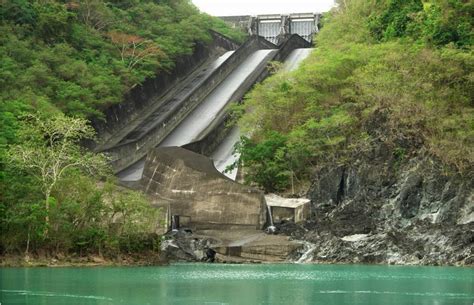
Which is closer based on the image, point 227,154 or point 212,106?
point 227,154

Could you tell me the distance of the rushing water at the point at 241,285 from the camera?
76.4ft

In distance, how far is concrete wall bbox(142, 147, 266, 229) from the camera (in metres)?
41.9

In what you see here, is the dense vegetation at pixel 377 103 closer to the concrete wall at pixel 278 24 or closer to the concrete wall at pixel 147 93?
the concrete wall at pixel 147 93

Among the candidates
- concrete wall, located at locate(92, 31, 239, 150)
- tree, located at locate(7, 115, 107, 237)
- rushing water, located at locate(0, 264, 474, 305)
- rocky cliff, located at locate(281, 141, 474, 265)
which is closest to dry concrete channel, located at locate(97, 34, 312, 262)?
concrete wall, located at locate(92, 31, 239, 150)

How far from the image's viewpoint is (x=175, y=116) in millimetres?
54375

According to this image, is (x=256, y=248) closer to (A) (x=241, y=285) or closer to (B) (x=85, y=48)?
(A) (x=241, y=285)

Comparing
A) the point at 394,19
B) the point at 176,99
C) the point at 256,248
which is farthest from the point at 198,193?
the point at 176,99

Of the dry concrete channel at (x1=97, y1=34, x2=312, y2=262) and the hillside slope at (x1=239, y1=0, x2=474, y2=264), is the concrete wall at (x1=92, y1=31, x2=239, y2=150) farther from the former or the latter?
the hillside slope at (x1=239, y1=0, x2=474, y2=264)

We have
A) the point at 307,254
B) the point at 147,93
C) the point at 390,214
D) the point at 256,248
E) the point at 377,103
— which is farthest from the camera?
the point at 147,93

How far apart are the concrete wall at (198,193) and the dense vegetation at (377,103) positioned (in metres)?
2.30

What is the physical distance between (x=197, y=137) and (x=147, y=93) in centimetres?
698

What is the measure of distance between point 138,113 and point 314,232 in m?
19.3

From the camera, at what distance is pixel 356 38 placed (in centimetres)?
5156

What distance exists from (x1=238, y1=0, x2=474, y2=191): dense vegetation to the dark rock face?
2.32 feet
